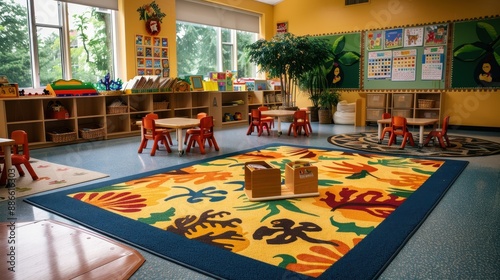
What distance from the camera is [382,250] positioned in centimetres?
251

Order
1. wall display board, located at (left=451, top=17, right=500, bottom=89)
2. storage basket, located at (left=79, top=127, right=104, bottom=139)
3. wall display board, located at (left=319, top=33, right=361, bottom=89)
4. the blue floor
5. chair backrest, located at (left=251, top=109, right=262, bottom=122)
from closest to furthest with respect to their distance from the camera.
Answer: the blue floor, storage basket, located at (left=79, top=127, right=104, bottom=139), chair backrest, located at (left=251, top=109, right=262, bottom=122), wall display board, located at (left=451, top=17, right=500, bottom=89), wall display board, located at (left=319, top=33, right=361, bottom=89)

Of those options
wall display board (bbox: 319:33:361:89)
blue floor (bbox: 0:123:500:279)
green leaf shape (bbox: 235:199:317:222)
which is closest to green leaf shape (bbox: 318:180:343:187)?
green leaf shape (bbox: 235:199:317:222)

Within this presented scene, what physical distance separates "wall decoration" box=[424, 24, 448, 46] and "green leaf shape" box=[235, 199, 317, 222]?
7339 mm

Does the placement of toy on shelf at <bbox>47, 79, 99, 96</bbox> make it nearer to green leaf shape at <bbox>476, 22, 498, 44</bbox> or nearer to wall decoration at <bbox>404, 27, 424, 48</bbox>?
wall decoration at <bbox>404, 27, 424, 48</bbox>

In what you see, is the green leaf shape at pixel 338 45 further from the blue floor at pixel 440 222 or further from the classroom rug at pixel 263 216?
the classroom rug at pixel 263 216

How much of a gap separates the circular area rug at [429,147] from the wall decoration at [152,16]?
4.42 meters

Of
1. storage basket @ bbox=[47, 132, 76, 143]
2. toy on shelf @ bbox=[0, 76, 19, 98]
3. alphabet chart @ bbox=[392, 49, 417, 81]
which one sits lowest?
storage basket @ bbox=[47, 132, 76, 143]

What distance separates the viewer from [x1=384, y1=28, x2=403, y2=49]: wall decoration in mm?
9548

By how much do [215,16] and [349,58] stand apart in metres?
3.70

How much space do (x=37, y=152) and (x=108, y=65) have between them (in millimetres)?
2627

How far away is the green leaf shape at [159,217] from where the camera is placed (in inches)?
121

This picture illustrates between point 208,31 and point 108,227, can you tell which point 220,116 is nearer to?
point 208,31

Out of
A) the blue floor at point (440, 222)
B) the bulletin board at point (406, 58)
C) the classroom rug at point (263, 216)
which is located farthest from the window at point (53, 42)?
the bulletin board at point (406, 58)

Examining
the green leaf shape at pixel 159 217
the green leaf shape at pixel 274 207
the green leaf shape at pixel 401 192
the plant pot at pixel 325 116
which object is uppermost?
the plant pot at pixel 325 116
